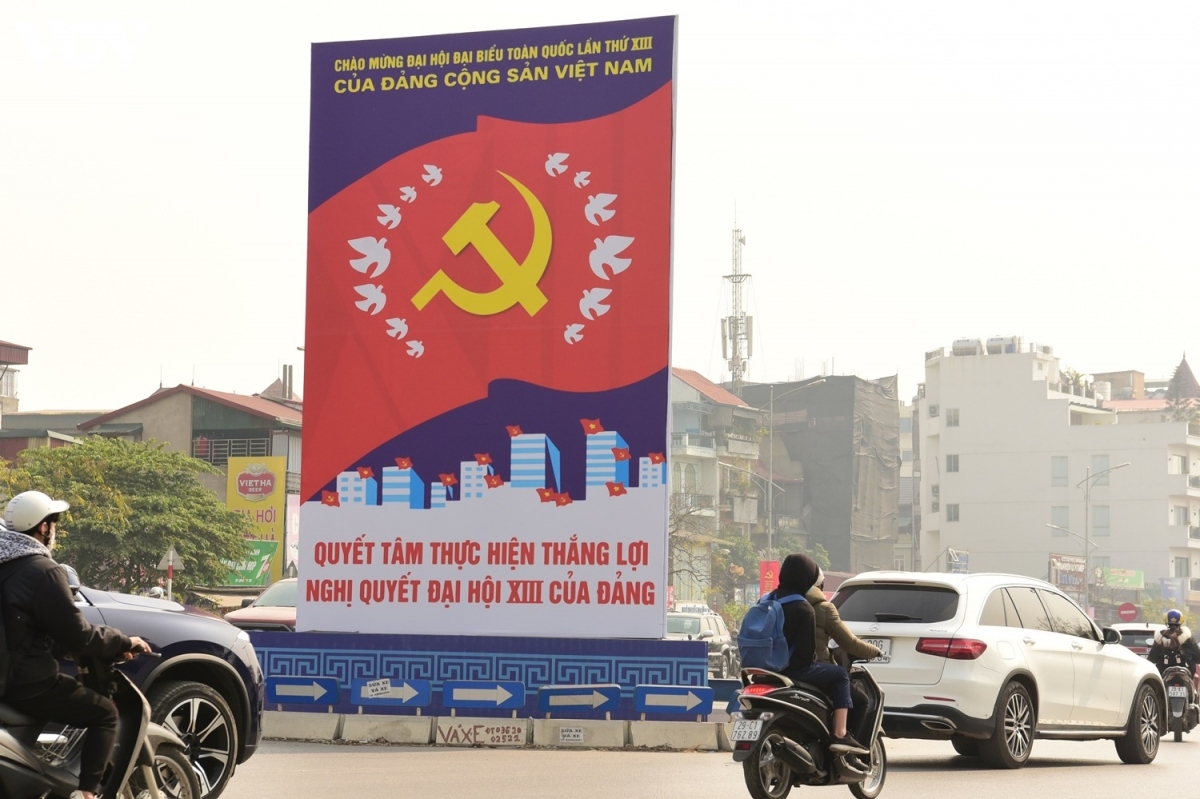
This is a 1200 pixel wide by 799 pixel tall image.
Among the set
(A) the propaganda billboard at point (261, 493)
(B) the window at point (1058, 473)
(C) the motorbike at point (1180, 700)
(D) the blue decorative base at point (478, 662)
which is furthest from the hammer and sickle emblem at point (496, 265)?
(B) the window at point (1058, 473)

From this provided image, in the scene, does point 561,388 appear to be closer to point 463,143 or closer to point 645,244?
point 645,244

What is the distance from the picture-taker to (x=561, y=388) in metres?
17.8

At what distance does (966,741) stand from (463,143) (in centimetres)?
853

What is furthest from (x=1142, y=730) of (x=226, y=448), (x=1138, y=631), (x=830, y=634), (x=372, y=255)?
(x=226, y=448)

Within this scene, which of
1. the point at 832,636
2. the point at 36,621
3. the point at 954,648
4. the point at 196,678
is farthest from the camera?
the point at 954,648

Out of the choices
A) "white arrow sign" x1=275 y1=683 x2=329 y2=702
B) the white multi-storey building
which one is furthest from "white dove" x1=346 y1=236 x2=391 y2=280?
the white multi-storey building

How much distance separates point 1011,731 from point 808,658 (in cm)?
416

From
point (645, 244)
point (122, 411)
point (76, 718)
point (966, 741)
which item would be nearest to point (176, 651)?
point (76, 718)

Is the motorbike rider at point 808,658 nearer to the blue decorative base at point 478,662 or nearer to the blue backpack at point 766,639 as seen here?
the blue backpack at point 766,639

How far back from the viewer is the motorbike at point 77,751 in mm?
6719

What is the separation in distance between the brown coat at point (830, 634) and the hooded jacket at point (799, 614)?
0.11m

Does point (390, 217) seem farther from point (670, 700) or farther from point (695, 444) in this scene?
point (695, 444)

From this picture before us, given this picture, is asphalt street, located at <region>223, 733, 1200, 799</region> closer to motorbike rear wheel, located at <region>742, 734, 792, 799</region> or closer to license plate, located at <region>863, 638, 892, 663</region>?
license plate, located at <region>863, 638, 892, 663</region>

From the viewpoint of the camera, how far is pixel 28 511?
23.0 ft
